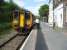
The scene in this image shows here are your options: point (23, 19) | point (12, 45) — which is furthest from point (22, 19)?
point (12, 45)

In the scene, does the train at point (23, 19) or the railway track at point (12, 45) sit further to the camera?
the train at point (23, 19)

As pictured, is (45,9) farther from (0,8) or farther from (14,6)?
(0,8)

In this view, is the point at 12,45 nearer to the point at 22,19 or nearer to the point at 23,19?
the point at 23,19

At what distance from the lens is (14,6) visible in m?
50.8

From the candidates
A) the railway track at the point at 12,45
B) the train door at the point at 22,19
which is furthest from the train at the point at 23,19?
the railway track at the point at 12,45

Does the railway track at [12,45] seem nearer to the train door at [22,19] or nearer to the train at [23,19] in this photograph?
the train at [23,19]

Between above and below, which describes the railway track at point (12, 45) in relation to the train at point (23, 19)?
below

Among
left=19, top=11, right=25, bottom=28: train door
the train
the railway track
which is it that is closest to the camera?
the railway track

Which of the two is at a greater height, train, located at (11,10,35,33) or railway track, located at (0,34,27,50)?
train, located at (11,10,35,33)

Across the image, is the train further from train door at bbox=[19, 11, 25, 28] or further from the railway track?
the railway track

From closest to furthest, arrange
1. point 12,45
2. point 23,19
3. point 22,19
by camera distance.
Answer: point 12,45 < point 23,19 < point 22,19

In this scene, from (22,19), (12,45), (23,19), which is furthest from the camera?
(22,19)

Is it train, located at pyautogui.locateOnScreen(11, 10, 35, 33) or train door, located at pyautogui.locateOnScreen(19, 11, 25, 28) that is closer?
train, located at pyautogui.locateOnScreen(11, 10, 35, 33)

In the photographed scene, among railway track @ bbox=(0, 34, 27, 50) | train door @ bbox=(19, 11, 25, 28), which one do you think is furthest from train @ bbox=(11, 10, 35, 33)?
railway track @ bbox=(0, 34, 27, 50)
